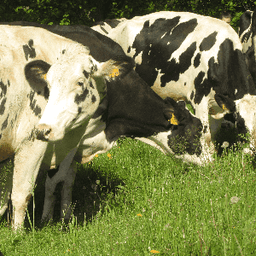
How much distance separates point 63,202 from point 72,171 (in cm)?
46

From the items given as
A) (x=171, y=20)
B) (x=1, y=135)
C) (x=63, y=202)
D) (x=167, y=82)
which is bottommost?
(x=63, y=202)

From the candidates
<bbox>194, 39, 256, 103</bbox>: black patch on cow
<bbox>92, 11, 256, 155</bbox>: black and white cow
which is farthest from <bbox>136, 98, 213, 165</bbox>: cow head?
<bbox>194, 39, 256, 103</bbox>: black patch on cow

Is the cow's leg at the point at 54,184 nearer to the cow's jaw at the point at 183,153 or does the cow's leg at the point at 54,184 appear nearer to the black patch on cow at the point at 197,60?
the cow's jaw at the point at 183,153

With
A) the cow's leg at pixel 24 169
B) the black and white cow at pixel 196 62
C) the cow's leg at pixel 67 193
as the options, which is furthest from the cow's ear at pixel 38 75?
the black and white cow at pixel 196 62

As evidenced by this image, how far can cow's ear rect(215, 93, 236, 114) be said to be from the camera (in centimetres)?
599

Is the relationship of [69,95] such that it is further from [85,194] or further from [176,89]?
[176,89]

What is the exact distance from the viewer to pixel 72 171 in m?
5.18

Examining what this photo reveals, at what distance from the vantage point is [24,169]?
166 inches

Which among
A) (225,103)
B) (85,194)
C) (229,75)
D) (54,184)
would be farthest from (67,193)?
(229,75)

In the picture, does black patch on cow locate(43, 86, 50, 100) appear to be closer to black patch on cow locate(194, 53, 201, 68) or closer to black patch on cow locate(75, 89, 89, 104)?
black patch on cow locate(75, 89, 89, 104)

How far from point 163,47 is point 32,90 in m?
3.88

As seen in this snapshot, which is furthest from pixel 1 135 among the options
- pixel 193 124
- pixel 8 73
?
pixel 193 124

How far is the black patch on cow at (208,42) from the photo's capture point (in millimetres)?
6594

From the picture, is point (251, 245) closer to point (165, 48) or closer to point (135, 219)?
point (135, 219)
